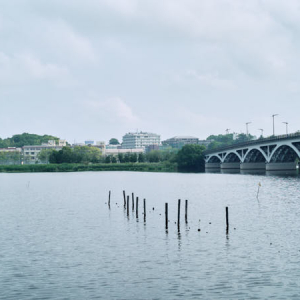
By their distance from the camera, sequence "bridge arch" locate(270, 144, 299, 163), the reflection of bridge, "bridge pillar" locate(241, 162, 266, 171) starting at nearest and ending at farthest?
the reflection of bridge
"bridge arch" locate(270, 144, 299, 163)
"bridge pillar" locate(241, 162, 266, 171)

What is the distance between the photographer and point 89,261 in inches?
1248

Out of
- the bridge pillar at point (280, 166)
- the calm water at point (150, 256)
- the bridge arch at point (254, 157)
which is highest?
the bridge arch at point (254, 157)

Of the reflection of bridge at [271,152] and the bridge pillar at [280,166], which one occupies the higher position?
the reflection of bridge at [271,152]

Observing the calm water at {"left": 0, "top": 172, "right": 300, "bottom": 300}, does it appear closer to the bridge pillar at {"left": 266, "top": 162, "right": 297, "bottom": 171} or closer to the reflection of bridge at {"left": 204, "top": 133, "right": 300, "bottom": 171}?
the reflection of bridge at {"left": 204, "top": 133, "right": 300, "bottom": 171}

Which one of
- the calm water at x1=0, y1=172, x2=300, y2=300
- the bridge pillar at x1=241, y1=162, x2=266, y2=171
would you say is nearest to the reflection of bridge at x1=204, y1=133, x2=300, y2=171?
the bridge pillar at x1=241, y1=162, x2=266, y2=171

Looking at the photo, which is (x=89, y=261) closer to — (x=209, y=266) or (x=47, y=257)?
(x=47, y=257)

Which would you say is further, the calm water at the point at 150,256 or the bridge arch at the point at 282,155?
the bridge arch at the point at 282,155

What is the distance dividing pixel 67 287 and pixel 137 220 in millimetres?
25450

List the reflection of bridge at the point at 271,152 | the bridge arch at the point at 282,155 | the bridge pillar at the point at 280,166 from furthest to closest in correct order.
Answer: the bridge pillar at the point at 280,166 < the bridge arch at the point at 282,155 < the reflection of bridge at the point at 271,152

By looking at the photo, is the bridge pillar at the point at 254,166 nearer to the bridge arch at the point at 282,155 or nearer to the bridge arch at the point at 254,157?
the bridge arch at the point at 254,157

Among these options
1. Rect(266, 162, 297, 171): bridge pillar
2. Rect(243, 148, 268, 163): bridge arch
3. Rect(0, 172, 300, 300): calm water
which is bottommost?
Rect(0, 172, 300, 300): calm water

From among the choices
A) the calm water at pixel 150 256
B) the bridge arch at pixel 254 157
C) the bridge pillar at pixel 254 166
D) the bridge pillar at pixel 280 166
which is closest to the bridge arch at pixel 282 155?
the bridge pillar at pixel 280 166

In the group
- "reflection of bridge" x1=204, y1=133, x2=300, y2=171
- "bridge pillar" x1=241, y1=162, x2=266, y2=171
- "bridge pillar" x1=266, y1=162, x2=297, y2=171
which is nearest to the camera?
"reflection of bridge" x1=204, y1=133, x2=300, y2=171

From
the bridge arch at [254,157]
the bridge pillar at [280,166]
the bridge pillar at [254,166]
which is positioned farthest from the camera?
the bridge arch at [254,157]
